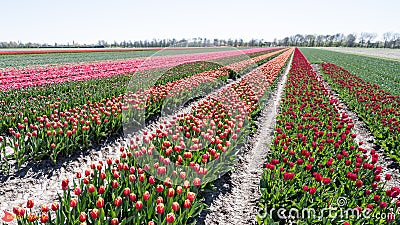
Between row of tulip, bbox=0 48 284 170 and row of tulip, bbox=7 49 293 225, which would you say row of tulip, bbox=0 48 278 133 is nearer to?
row of tulip, bbox=0 48 284 170

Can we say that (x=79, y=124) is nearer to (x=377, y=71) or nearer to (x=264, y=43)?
(x=377, y=71)

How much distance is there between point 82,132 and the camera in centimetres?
570

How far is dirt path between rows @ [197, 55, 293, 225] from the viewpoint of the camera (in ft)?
12.6

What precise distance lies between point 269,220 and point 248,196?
1.34 m

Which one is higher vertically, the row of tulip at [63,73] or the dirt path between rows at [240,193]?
the row of tulip at [63,73]

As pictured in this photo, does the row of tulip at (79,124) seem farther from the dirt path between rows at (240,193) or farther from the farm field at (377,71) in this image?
the farm field at (377,71)

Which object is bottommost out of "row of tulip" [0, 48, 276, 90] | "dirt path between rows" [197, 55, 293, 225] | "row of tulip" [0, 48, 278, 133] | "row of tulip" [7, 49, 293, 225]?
"dirt path between rows" [197, 55, 293, 225]

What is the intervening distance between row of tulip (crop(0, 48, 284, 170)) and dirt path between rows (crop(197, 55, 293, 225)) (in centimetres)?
275

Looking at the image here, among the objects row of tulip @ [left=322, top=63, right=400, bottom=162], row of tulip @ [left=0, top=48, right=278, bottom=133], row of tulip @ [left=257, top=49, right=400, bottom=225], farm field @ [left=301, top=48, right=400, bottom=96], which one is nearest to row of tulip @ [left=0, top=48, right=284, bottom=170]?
row of tulip @ [left=0, top=48, right=278, bottom=133]

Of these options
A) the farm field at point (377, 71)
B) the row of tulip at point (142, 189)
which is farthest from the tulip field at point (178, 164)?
the farm field at point (377, 71)

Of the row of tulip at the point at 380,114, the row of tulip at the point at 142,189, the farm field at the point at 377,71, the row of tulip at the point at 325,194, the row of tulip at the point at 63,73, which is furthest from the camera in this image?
the farm field at the point at 377,71

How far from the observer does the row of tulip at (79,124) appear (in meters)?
4.87

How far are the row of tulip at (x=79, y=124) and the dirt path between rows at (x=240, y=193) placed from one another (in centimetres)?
275

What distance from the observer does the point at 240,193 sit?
14.7ft
